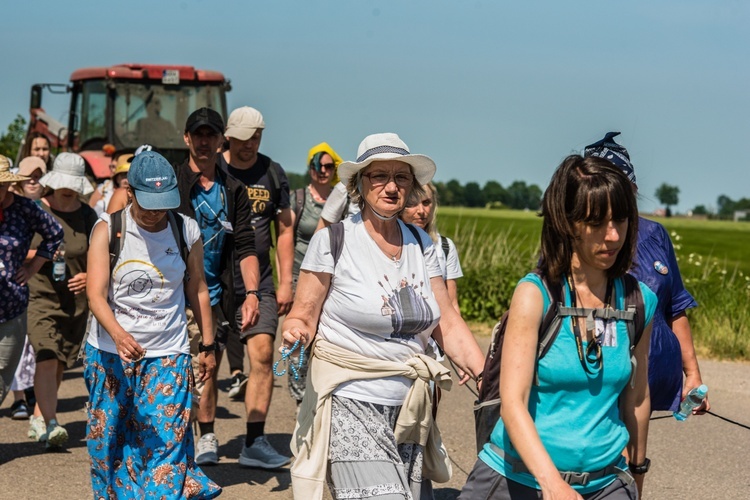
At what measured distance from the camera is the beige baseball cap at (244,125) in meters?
7.41

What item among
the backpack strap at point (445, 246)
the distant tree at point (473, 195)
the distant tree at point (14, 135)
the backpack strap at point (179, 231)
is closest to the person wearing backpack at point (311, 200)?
the backpack strap at point (445, 246)

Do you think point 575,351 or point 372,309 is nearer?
point 575,351

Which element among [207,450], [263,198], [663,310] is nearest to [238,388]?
[207,450]

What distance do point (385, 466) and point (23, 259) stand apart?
11.9 ft

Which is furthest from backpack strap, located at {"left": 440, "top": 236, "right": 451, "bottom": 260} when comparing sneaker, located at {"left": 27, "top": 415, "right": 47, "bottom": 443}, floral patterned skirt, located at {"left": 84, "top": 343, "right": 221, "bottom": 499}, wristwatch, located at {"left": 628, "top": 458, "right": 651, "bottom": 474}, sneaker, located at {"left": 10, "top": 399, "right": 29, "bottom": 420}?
sneaker, located at {"left": 10, "top": 399, "right": 29, "bottom": 420}

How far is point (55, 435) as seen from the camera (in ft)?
24.8

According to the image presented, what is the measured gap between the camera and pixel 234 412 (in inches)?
357

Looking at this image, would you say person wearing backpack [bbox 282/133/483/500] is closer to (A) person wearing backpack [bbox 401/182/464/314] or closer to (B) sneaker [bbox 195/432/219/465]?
(A) person wearing backpack [bbox 401/182/464/314]

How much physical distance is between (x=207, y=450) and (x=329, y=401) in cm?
292

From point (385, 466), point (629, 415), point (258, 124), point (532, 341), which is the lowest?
point (385, 466)

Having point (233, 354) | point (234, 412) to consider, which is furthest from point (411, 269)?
point (233, 354)

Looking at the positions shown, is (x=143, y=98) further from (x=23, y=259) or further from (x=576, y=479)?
(x=576, y=479)

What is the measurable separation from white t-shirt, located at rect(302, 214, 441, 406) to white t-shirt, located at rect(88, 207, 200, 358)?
1.28 meters

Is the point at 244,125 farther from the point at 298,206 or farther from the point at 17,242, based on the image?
→ the point at 17,242
